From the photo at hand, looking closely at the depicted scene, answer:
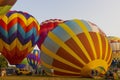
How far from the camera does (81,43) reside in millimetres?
19141

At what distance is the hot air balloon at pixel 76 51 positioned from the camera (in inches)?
749

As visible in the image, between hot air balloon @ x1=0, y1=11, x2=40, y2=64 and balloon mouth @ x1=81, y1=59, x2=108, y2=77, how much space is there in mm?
13732

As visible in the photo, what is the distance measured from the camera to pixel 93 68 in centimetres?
1894

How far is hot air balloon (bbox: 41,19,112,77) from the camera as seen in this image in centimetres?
1903

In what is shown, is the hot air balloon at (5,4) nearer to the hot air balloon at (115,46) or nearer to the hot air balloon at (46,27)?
the hot air balloon at (46,27)

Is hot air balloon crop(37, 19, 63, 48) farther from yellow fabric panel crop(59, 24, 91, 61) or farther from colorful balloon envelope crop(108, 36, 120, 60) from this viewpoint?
yellow fabric panel crop(59, 24, 91, 61)

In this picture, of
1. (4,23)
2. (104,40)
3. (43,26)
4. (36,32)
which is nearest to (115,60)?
(43,26)

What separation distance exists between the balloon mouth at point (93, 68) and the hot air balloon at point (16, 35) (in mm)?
13732

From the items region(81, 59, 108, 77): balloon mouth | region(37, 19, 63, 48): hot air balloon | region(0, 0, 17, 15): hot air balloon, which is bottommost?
region(81, 59, 108, 77): balloon mouth

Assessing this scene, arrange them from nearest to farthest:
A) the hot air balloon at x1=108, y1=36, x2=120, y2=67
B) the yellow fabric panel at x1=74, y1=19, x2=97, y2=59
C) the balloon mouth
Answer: the balloon mouth < the yellow fabric panel at x1=74, y1=19, x2=97, y2=59 < the hot air balloon at x1=108, y1=36, x2=120, y2=67

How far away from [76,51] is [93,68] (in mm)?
1468

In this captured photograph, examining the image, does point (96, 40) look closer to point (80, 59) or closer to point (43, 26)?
point (80, 59)

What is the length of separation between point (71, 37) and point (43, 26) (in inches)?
723

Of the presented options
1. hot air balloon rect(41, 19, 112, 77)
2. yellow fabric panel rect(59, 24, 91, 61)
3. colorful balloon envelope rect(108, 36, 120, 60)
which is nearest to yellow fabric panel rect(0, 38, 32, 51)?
hot air balloon rect(41, 19, 112, 77)
